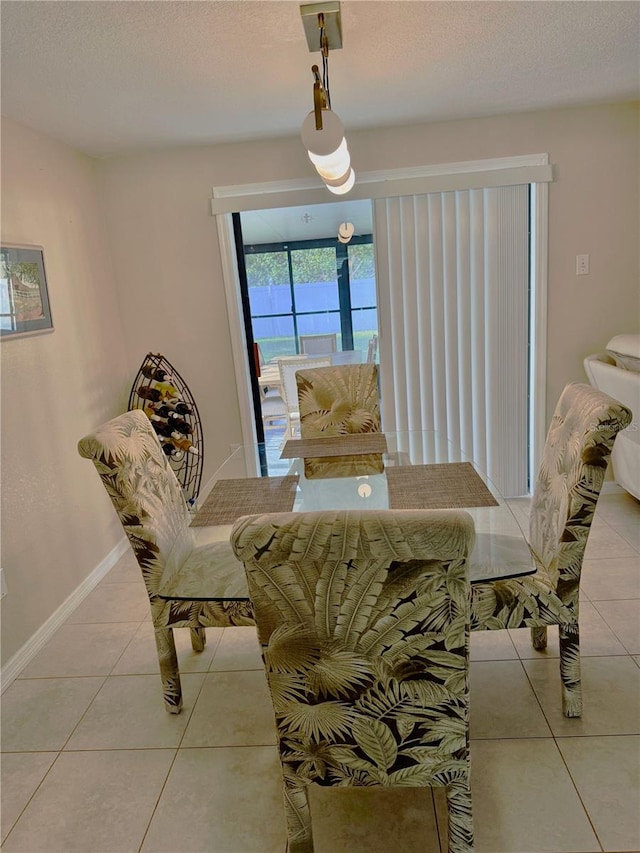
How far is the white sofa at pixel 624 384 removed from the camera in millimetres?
2818

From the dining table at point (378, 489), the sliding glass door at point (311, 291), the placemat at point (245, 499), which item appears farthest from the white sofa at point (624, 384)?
the sliding glass door at point (311, 291)

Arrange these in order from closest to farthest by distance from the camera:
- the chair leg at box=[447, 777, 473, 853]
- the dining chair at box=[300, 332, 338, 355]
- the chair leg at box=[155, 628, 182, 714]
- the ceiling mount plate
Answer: the chair leg at box=[447, 777, 473, 853] < the ceiling mount plate < the chair leg at box=[155, 628, 182, 714] < the dining chair at box=[300, 332, 338, 355]

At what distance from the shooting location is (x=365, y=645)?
1125 mm

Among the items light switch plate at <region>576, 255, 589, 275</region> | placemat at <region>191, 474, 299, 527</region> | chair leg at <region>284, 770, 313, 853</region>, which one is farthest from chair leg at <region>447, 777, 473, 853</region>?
light switch plate at <region>576, 255, 589, 275</region>

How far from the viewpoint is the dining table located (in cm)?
164

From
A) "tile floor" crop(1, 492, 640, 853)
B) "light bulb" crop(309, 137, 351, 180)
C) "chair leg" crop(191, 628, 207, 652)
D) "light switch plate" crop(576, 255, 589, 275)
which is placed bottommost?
"tile floor" crop(1, 492, 640, 853)

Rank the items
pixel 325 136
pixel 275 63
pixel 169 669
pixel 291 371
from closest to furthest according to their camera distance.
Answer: pixel 325 136 < pixel 169 669 < pixel 275 63 < pixel 291 371

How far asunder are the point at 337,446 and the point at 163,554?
0.96m

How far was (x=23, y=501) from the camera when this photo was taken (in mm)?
2451

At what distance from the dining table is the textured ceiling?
1510 millimetres

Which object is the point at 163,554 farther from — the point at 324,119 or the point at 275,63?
the point at 275,63

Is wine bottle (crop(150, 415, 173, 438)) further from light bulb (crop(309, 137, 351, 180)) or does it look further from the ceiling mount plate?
the ceiling mount plate

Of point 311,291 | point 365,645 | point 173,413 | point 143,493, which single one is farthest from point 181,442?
point 311,291

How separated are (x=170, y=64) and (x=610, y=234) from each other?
8.06 ft
